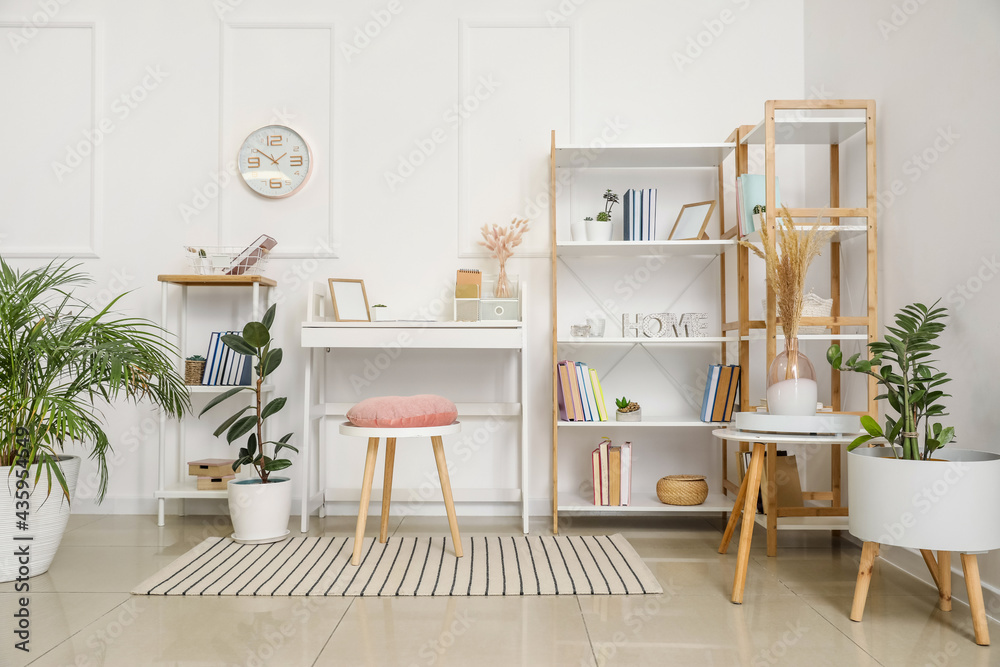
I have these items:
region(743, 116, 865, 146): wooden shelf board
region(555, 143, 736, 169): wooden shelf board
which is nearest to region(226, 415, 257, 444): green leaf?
region(555, 143, 736, 169): wooden shelf board

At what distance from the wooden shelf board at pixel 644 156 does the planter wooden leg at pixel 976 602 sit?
1.83 m

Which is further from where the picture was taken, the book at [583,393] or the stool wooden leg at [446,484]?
the book at [583,393]

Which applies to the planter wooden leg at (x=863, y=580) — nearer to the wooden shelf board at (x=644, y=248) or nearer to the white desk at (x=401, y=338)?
the white desk at (x=401, y=338)

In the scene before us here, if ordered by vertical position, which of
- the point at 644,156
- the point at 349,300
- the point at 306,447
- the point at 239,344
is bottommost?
the point at 306,447

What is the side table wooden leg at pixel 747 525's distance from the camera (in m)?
2.04

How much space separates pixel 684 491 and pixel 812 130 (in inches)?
59.9

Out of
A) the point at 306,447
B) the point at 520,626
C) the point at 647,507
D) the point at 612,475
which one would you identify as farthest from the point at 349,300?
the point at 520,626

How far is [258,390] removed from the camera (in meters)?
2.81

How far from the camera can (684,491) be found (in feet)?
9.65

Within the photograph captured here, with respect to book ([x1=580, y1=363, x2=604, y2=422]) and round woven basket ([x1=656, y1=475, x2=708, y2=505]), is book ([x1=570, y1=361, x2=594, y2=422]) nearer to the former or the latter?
book ([x1=580, y1=363, x2=604, y2=422])

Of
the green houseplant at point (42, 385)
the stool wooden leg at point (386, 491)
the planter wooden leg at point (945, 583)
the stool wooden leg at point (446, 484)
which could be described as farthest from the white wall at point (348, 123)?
the planter wooden leg at point (945, 583)

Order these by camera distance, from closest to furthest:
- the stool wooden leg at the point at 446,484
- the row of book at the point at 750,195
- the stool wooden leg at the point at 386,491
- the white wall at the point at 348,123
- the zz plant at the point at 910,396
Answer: the zz plant at the point at 910,396 → the stool wooden leg at the point at 446,484 → the stool wooden leg at the point at 386,491 → the row of book at the point at 750,195 → the white wall at the point at 348,123

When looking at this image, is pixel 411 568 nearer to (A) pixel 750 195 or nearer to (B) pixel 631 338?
(B) pixel 631 338

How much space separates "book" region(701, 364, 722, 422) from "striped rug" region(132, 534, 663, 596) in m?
0.63
